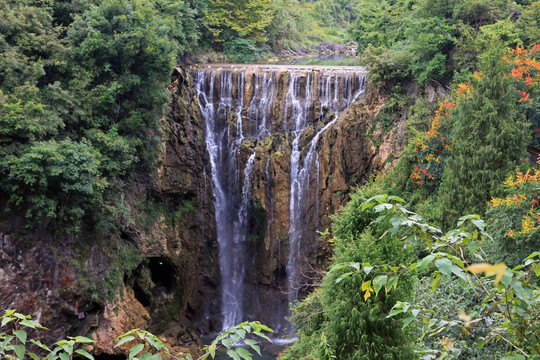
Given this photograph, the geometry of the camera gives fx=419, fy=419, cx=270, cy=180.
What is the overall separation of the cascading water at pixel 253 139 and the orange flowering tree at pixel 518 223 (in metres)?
8.99

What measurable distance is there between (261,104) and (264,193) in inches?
159

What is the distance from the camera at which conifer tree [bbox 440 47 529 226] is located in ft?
37.1

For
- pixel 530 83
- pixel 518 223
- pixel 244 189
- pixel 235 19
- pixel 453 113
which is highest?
pixel 235 19

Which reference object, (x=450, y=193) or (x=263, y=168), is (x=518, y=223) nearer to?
(x=450, y=193)

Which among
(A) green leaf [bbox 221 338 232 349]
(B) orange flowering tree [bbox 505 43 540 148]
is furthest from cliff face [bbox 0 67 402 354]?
(A) green leaf [bbox 221 338 232 349]

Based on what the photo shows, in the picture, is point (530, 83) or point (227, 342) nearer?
point (227, 342)

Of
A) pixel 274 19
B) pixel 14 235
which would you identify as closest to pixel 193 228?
pixel 14 235

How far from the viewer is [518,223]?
923 cm

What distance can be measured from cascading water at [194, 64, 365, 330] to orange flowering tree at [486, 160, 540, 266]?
8995 mm

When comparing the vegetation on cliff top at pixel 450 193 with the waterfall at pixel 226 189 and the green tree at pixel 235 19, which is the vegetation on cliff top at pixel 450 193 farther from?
the green tree at pixel 235 19

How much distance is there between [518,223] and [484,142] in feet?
10.3

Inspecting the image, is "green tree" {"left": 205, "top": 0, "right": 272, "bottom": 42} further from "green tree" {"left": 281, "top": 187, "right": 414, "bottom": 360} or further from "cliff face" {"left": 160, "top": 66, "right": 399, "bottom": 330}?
"green tree" {"left": 281, "top": 187, "right": 414, "bottom": 360}

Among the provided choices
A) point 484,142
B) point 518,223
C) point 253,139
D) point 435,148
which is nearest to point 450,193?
point 484,142

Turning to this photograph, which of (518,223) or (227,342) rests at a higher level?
(227,342)
